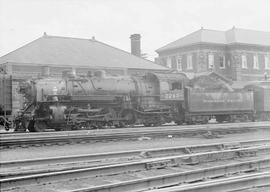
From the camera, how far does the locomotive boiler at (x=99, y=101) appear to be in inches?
688

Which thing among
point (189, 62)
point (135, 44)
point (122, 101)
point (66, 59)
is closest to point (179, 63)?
point (189, 62)

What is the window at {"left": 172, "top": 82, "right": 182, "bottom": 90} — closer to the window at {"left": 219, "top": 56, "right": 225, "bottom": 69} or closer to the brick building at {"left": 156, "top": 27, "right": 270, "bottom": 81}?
the brick building at {"left": 156, "top": 27, "right": 270, "bottom": 81}

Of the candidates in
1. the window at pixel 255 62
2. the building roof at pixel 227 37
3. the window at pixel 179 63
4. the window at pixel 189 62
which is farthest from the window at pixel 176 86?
the window at pixel 255 62

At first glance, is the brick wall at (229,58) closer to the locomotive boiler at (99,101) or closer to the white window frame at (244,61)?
the white window frame at (244,61)

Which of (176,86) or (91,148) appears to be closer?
(91,148)

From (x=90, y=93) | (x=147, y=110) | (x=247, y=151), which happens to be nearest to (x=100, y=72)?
(x=90, y=93)

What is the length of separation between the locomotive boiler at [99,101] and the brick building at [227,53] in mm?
31072

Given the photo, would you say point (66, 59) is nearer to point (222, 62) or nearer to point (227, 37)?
point (222, 62)

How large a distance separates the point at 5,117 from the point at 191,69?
39.1m

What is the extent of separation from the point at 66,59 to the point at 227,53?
86.9ft

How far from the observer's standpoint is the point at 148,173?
8.09 m

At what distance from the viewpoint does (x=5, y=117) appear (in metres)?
16.5

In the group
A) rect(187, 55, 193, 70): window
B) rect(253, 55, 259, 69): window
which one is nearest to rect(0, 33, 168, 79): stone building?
rect(187, 55, 193, 70): window

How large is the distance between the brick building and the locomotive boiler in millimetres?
31072
